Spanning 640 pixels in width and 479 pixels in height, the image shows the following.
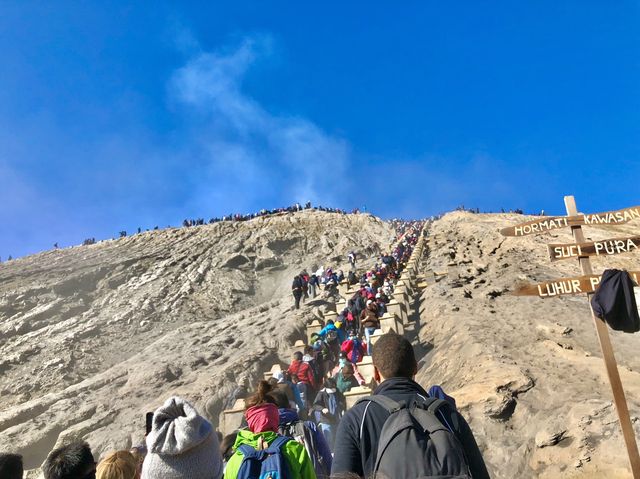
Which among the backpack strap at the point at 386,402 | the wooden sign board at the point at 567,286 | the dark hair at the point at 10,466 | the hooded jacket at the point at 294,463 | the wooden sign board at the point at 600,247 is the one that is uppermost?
the wooden sign board at the point at 600,247

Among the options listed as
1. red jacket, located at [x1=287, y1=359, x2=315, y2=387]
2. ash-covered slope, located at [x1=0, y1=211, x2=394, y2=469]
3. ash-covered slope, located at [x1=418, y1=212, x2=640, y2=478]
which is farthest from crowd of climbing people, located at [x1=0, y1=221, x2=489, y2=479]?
ash-covered slope, located at [x1=0, y1=211, x2=394, y2=469]

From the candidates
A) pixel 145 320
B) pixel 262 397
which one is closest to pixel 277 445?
pixel 262 397

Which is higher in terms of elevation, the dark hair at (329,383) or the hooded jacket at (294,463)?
the dark hair at (329,383)

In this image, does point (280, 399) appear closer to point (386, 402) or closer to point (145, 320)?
point (386, 402)

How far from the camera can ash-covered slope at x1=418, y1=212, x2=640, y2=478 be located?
5504 millimetres

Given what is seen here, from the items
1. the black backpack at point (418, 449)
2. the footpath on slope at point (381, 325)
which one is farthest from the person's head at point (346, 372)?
the black backpack at point (418, 449)

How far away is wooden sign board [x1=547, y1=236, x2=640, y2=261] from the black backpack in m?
4.10

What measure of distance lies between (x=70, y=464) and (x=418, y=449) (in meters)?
2.21

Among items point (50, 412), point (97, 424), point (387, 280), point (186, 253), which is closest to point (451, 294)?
point (387, 280)

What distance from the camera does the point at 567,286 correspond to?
5.34 metres

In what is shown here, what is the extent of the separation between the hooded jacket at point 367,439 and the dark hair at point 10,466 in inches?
90.3

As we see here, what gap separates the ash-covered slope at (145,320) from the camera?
1274 centimetres

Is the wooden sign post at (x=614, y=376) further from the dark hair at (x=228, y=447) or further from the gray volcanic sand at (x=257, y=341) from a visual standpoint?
the dark hair at (x=228, y=447)

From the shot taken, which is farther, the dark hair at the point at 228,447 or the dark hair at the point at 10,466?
the dark hair at the point at 228,447
